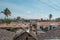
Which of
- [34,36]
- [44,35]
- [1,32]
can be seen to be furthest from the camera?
[1,32]

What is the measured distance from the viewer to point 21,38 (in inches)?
1014

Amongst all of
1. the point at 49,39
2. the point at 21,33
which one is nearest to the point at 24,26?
the point at 21,33

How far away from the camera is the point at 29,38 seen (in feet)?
84.3

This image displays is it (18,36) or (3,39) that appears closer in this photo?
(18,36)

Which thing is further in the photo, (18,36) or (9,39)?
(9,39)

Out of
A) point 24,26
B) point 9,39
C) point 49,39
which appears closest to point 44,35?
point 49,39

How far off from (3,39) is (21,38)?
3.09 m

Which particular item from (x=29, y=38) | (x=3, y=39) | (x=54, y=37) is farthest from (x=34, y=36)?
(x=3, y=39)

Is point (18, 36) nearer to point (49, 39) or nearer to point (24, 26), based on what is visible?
point (24, 26)

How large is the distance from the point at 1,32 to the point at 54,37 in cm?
748

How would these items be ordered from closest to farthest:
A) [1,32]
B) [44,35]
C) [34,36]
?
[34,36] → [44,35] → [1,32]

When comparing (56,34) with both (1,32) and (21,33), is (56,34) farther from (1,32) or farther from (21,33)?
(1,32)

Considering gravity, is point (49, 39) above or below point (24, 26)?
below

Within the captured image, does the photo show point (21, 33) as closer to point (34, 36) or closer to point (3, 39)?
point (34, 36)
